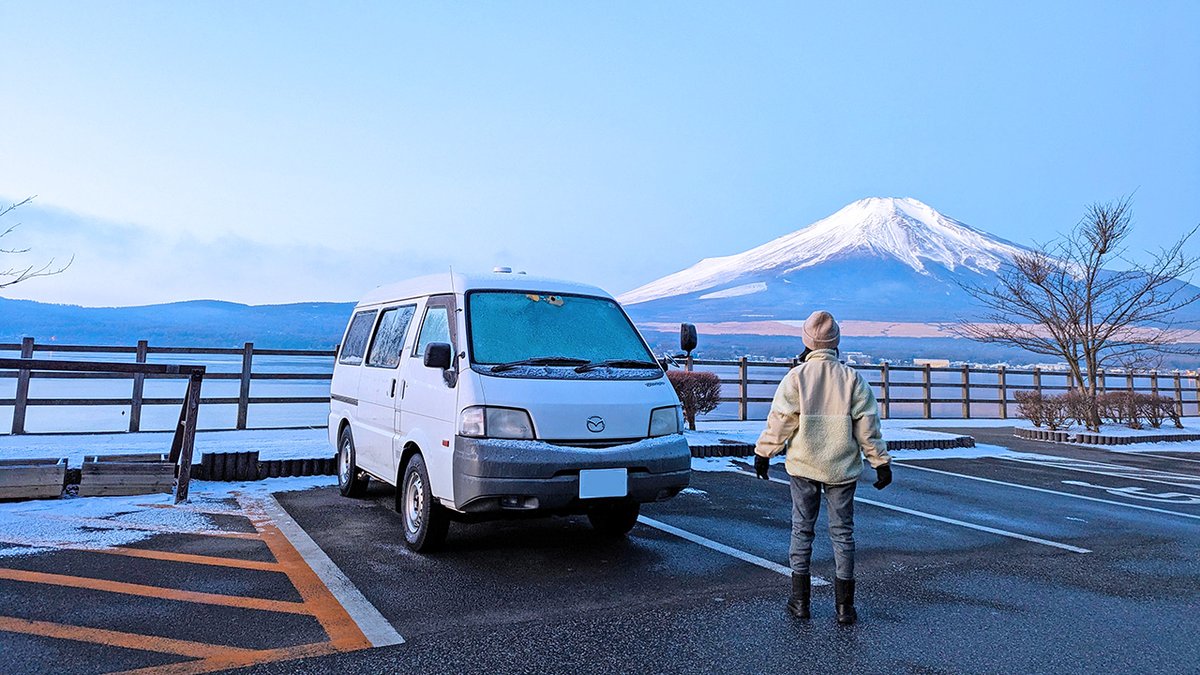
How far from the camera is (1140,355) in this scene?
18781 millimetres

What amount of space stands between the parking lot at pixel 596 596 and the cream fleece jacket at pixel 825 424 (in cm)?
74

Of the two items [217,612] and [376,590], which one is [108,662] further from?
[376,590]

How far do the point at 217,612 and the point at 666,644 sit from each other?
2.13 meters

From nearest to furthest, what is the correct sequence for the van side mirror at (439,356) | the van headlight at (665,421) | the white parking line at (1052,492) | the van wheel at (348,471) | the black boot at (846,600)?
the black boot at (846,600)
the van side mirror at (439,356)
the van headlight at (665,421)
the van wheel at (348,471)
the white parking line at (1052,492)

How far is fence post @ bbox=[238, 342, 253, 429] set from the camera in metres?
11.4

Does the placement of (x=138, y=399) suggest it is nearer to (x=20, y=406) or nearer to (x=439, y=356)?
(x=20, y=406)

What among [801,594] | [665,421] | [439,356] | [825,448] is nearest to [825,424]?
[825,448]

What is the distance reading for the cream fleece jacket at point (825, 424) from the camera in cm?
355

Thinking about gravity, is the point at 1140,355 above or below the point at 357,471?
above

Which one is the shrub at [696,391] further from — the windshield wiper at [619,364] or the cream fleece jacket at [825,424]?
the cream fleece jacket at [825,424]

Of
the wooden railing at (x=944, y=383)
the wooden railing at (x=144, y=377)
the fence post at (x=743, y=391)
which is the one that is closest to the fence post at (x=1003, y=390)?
the wooden railing at (x=944, y=383)

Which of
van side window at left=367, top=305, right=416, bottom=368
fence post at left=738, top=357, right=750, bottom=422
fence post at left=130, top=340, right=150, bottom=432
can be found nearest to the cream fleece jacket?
van side window at left=367, top=305, right=416, bottom=368

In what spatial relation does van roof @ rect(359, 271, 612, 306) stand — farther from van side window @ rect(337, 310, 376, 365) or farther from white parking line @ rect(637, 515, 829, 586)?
white parking line @ rect(637, 515, 829, 586)

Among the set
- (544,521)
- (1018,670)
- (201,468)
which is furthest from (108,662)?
(201,468)
